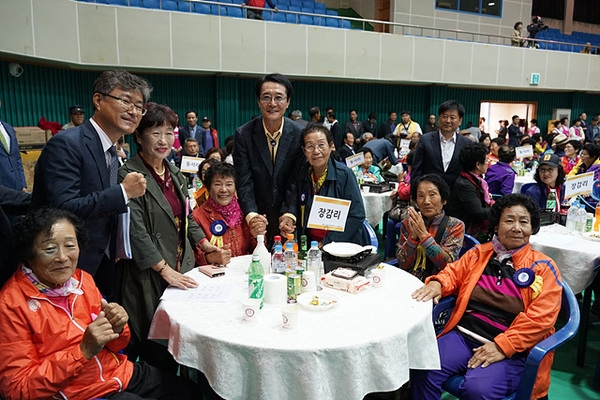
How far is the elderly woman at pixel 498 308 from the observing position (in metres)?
2.12

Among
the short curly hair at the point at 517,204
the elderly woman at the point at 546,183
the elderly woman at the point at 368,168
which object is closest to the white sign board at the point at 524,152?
the elderly woman at the point at 368,168

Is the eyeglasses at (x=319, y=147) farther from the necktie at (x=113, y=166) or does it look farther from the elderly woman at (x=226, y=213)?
the necktie at (x=113, y=166)

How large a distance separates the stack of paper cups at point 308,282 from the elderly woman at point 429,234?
878 mm

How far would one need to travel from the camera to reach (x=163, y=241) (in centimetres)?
248

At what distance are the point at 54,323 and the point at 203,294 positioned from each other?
0.69 m

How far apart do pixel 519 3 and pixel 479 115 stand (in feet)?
14.0

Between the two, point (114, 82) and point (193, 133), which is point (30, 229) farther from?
A: point (193, 133)

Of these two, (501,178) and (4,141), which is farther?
(501,178)

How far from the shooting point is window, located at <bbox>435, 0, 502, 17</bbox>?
1470 cm

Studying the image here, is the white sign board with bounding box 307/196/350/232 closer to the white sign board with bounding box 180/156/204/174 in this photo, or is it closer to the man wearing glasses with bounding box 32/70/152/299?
the man wearing glasses with bounding box 32/70/152/299

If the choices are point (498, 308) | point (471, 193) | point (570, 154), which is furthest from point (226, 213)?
point (570, 154)

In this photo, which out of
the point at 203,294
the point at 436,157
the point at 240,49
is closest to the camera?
the point at 203,294

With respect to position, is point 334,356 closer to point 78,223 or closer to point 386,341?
point 386,341

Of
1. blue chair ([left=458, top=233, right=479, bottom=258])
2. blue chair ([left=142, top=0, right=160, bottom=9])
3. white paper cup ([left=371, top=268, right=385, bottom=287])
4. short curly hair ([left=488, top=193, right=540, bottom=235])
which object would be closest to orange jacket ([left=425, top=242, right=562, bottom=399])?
short curly hair ([left=488, top=193, right=540, bottom=235])
